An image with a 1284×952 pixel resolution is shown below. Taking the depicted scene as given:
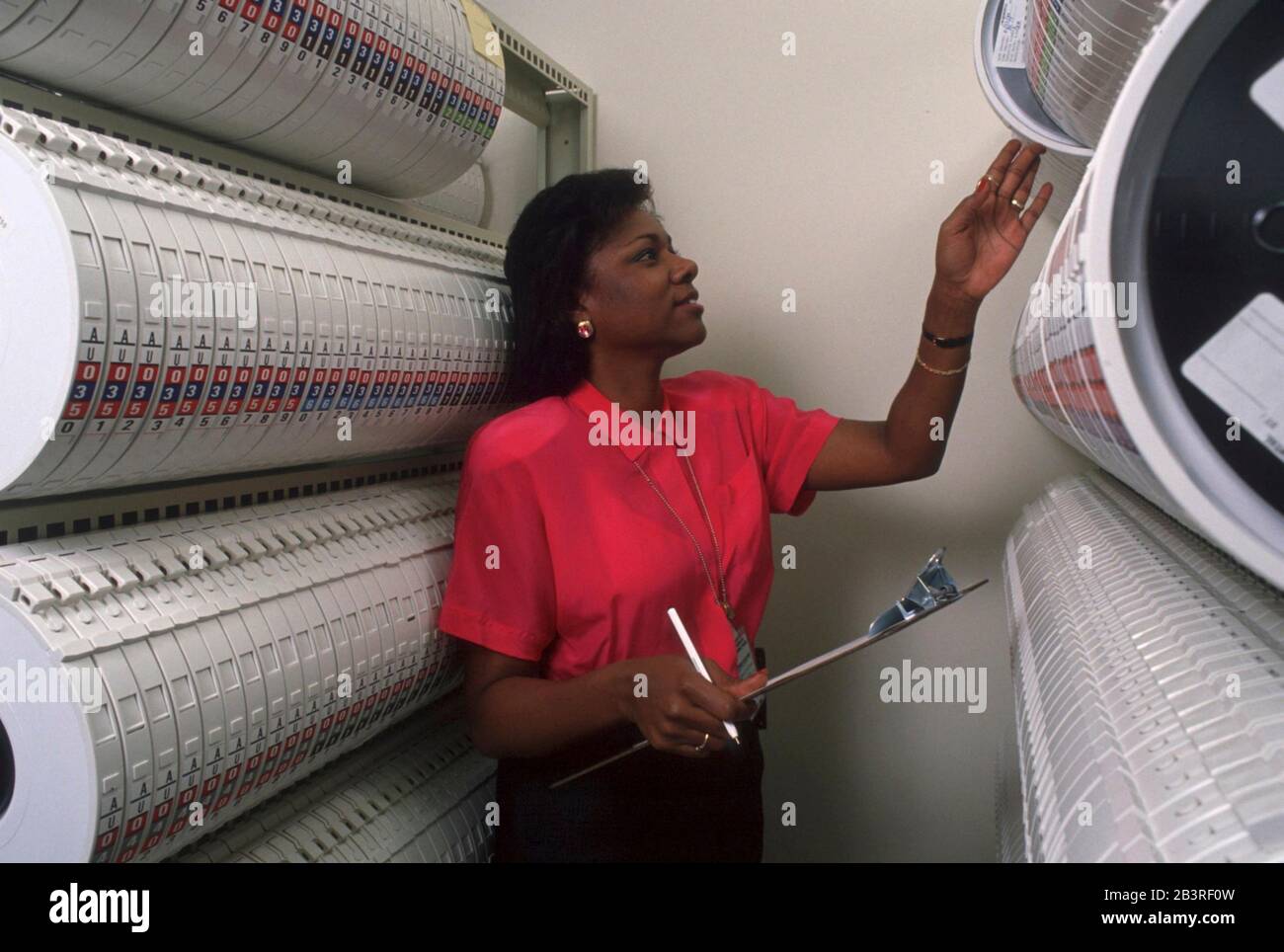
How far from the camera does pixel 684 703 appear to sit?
1.05 m

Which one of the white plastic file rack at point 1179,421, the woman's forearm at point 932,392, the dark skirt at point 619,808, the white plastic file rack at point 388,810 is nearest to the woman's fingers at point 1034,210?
the woman's forearm at point 932,392

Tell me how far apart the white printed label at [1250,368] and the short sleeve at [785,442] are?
1.07 meters

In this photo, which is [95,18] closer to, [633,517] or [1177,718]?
[633,517]

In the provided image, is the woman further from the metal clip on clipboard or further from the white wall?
the white wall

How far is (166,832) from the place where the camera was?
872mm

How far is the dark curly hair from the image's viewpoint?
4.80 feet

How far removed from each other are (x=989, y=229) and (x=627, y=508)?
0.62 meters

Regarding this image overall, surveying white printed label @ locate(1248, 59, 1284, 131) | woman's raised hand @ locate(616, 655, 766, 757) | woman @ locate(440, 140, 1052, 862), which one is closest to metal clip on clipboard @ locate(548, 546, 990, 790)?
woman's raised hand @ locate(616, 655, 766, 757)

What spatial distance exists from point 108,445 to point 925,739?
4.97ft

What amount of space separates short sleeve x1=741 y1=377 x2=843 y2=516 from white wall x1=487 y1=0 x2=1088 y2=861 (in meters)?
0.33

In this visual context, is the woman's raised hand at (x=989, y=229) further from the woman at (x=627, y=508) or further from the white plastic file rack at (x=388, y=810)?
the white plastic file rack at (x=388, y=810)

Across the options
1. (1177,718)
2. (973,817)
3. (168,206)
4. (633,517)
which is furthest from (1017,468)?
(168,206)

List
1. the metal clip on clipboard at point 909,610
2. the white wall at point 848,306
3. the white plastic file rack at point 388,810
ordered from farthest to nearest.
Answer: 1. the white wall at point 848,306
2. the white plastic file rack at point 388,810
3. the metal clip on clipboard at point 909,610

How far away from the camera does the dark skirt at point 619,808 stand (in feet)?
4.24
